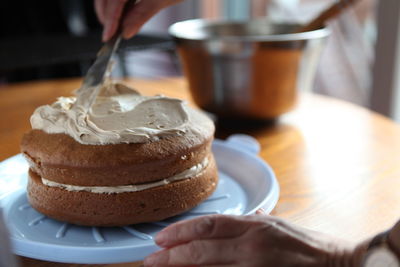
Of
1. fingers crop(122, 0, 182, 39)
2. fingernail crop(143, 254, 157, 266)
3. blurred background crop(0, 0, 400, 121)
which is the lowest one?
blurred background crop(0, 0, 400, 121)

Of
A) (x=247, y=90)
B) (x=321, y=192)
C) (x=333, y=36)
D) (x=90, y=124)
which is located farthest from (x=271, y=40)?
(x=333, y=36)

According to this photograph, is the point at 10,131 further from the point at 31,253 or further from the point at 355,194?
the point at 355,194

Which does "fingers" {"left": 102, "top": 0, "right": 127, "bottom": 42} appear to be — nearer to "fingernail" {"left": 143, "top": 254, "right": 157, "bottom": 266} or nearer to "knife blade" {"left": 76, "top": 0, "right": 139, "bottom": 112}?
"knife blade" {"left": 76, "top": 0, "right": 139, "bottom": 112}

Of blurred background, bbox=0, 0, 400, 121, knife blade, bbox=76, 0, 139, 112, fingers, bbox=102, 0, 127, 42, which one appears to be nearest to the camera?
knife blade, bbox=76, 0, 139, 112

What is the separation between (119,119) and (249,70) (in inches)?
20.7

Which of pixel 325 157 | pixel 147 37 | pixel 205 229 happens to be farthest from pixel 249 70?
pixel 147 37

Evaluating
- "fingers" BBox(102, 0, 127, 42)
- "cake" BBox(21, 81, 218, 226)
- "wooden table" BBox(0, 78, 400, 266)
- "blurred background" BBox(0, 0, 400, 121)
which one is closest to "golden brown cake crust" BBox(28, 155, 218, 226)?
"cake" BBox(21, 81, 218, 226)

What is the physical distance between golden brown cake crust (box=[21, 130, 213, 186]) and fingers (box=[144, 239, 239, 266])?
0.57 feet

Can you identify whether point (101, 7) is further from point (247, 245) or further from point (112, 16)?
point (247, 245)

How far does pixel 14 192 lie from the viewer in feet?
2.90

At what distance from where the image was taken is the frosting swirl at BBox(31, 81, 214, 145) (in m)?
0.74

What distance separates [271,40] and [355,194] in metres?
0.47

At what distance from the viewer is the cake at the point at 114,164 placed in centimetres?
73

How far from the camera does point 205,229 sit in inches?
23.3
